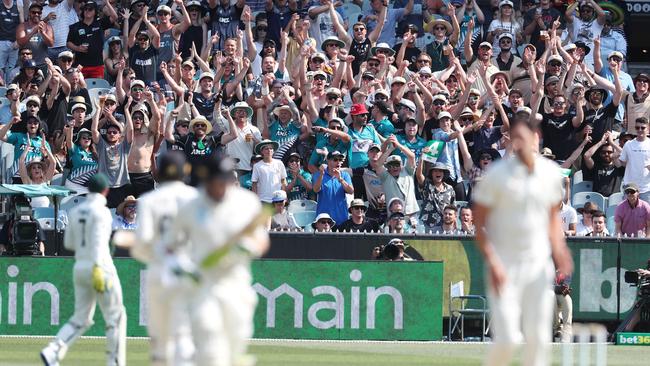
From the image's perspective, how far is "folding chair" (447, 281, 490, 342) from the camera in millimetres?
20297

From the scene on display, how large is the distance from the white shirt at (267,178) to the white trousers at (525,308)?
1114 cm

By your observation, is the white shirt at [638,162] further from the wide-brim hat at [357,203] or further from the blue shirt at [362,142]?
the wide-brim hat at [357,203]

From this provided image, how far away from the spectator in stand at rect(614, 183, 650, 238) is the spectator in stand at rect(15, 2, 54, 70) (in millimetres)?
10142

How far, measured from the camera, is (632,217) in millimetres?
21391

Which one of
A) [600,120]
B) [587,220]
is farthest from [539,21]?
[587,220]

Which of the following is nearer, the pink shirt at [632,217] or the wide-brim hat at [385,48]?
the pink shirt at [632,217]

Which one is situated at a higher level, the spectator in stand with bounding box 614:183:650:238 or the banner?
the spectator in stand with bounding box 614:183:650:238

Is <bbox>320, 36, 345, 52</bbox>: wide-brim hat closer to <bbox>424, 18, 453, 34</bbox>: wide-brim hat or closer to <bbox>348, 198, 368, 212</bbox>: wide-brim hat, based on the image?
<bbox>424, 18, 453, 34</bbox>: wide-brim hat

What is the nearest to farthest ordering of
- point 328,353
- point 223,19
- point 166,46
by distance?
point 328,353
point 166,46
point 223,19

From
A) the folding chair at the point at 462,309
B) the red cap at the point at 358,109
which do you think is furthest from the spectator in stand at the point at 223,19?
the folding chair at the point at 462,309

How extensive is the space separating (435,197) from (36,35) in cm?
804

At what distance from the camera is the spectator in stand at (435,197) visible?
21.6 m

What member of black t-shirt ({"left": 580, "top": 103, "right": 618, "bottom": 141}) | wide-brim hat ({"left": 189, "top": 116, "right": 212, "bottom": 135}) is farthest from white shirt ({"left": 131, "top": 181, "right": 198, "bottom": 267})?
black t-shirt ({"left": 580, "top": 103, "right": 618, "bottom": 141})

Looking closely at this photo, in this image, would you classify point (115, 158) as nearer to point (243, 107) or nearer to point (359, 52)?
point (243, 107)
